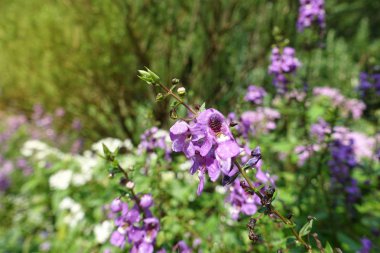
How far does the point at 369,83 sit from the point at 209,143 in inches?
77.6

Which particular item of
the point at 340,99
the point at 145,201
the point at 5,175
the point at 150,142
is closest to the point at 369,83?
the point at 150,142

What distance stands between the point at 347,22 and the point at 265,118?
27.7 ft

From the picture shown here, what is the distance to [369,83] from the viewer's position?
7.79ft

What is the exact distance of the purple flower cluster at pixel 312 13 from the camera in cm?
215

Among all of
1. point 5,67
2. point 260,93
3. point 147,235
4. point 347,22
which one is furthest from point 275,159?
point 347,22

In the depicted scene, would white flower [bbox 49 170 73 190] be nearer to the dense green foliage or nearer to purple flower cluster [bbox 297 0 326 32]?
the dense green foliage

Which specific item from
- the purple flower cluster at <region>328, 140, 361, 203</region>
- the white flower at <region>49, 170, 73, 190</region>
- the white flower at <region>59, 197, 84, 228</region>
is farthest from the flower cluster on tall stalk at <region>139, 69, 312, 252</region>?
the white flower at <region>49, 170, 73, 190</region>

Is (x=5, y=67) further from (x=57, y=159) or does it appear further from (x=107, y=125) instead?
(x=57, y=159)

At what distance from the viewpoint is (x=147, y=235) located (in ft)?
4.57

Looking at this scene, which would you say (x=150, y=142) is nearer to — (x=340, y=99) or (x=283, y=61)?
(x=283, y=61)

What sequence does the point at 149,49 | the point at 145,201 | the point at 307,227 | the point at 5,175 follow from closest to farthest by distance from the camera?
the point at 307,227
the point at 145,201
the point at 149,49
the point at 5,175

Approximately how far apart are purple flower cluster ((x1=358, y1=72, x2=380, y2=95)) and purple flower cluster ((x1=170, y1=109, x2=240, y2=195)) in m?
1.87

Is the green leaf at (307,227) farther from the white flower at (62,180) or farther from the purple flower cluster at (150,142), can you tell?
the white flower at (62,180)

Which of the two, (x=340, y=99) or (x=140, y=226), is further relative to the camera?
(x=340, y=99)
